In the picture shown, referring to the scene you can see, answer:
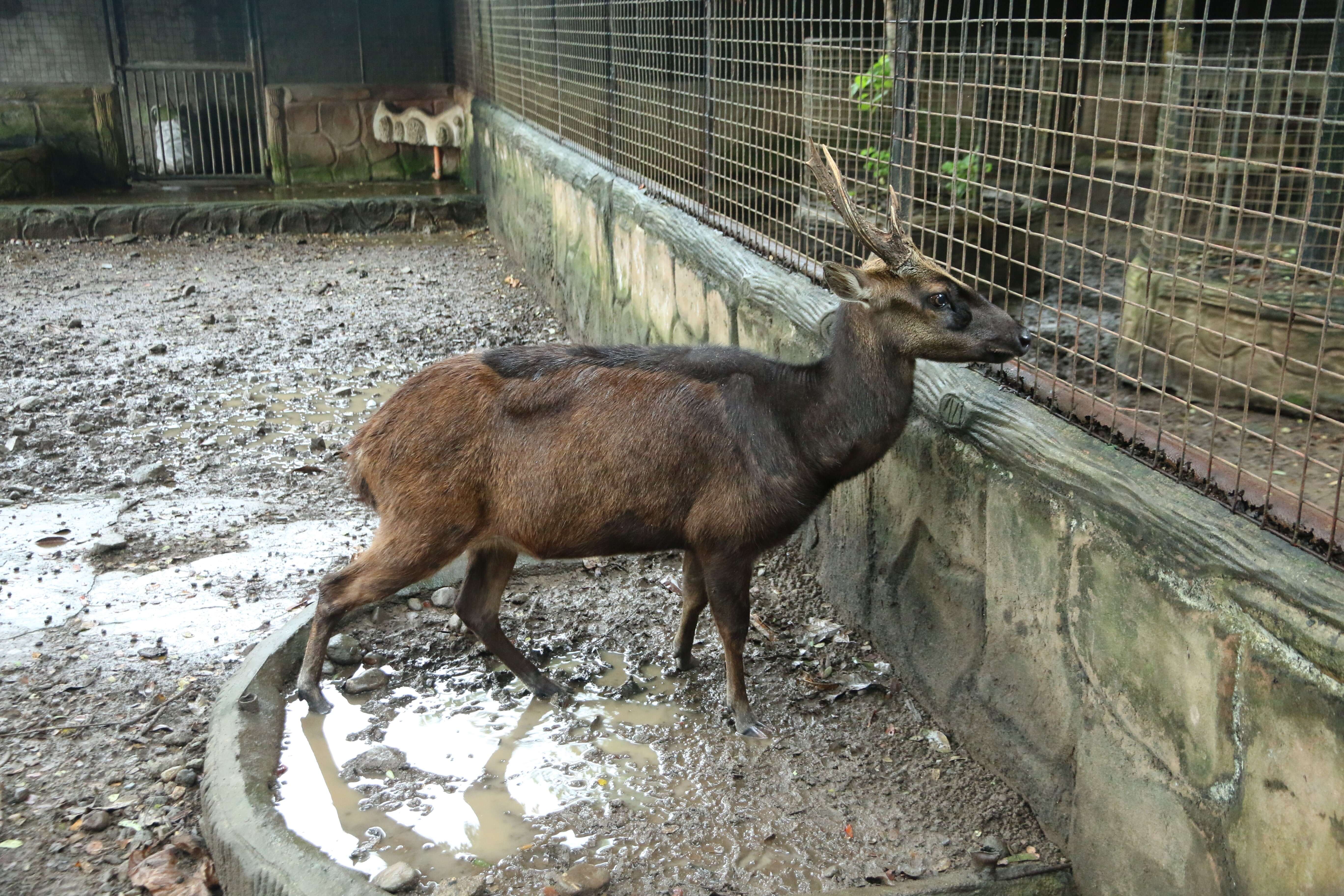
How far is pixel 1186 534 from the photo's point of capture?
7.68 feet

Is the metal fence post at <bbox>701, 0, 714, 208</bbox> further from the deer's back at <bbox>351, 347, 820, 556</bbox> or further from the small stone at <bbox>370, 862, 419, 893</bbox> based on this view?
the small stone at <bbox>370, 862, 419, 893</bbox>

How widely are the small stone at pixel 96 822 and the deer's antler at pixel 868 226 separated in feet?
8.28

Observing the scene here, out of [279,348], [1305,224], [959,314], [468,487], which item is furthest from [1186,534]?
[279,348]

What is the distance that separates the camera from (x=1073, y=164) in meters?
2.81

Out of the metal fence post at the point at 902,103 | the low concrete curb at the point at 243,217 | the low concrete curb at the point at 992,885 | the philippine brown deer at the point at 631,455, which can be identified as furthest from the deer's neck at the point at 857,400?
the low concrete curb at the point at 243,217

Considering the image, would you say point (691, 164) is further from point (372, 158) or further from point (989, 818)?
point (372, 158)

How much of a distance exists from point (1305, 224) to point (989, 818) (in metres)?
1.67

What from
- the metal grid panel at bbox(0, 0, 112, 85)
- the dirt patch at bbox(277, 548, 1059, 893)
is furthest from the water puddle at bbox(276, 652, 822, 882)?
the metal grid panel at bbox(0, 0, 112, 85)

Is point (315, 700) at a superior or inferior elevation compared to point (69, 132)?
inferior

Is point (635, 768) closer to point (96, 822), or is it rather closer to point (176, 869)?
point (176, 869)

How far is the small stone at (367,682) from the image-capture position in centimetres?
362

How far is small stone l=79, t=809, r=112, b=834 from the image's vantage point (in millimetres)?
3084

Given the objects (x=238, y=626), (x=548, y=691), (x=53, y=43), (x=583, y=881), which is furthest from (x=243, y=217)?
(x=583, y=881)

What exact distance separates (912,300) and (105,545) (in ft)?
11.1
